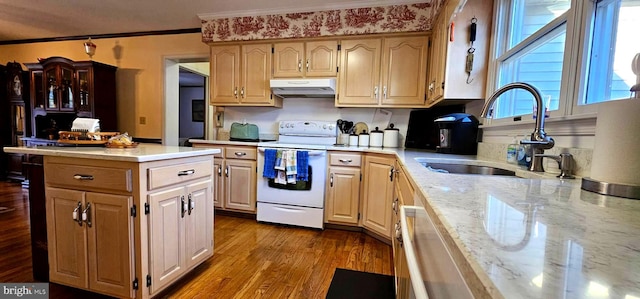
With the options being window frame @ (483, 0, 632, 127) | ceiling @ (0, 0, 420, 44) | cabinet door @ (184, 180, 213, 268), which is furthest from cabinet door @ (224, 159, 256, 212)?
window frame @ (483, 0, 632, 127)

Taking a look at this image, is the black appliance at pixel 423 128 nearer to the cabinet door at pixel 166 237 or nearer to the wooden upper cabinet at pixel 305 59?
the wooden upper cabinet at pixel 305 59

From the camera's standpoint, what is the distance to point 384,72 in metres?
2.81

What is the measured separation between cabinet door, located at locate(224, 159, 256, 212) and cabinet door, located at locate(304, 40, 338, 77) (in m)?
1.17

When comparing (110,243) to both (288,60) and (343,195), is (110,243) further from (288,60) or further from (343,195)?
(288,60)

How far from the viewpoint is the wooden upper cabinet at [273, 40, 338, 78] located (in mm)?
2910

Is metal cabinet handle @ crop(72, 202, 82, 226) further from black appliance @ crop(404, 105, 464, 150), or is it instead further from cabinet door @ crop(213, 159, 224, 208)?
black appliance @ crop(404, 105, 464, 150)

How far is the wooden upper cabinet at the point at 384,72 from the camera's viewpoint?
2.72 m

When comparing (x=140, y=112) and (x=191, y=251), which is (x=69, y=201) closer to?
(x=191, y=251)

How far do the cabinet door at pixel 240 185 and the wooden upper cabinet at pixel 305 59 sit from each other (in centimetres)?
105

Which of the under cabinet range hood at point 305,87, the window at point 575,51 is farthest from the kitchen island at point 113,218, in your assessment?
the window at point 575,51

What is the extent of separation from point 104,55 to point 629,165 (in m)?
5.25

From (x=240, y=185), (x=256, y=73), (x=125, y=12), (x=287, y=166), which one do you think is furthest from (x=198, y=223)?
(x=125, y=12)

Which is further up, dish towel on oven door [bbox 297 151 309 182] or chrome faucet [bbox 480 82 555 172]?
chrome faucet [bbox 480 82 555 172]

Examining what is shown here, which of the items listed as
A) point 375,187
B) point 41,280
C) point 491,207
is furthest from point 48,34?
point 491,207
